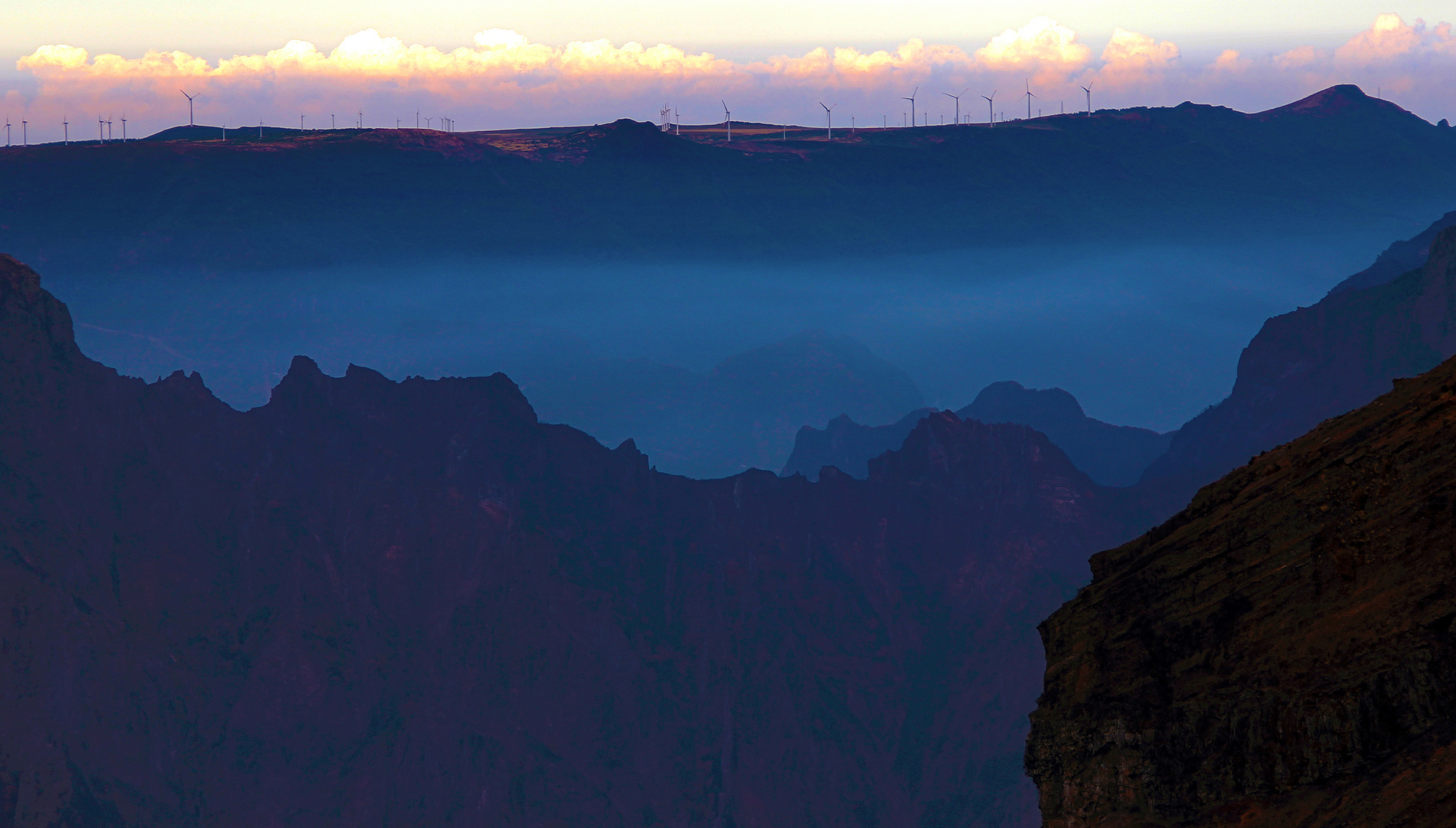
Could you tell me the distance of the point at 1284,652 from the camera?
39.2 metres

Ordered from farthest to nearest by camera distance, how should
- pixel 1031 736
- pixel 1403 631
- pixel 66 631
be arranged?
1. pixel 66 631
2. pixel 1031 736
3. pixel 1403 631

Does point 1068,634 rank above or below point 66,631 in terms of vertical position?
above

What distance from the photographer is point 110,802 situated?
7037 inches

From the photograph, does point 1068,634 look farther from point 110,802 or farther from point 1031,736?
point 110,802

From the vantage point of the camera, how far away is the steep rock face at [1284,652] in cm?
3462

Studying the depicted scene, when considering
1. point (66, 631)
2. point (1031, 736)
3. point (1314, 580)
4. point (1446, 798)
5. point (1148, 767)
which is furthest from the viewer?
point (66, 631)

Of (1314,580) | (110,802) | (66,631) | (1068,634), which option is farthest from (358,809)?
(1314,580)

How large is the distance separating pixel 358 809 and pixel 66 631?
48719 millimetres

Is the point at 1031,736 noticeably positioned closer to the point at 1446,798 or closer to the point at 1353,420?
the point at 1353,420

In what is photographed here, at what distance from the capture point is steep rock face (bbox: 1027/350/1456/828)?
114ft

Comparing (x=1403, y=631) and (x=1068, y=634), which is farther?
(x=1068, y=634)

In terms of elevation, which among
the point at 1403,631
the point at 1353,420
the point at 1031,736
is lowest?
the point at 1031,736

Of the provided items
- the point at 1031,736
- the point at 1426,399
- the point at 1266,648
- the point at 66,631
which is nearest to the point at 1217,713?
the point at 1266,648

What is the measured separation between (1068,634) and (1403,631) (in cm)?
1663
